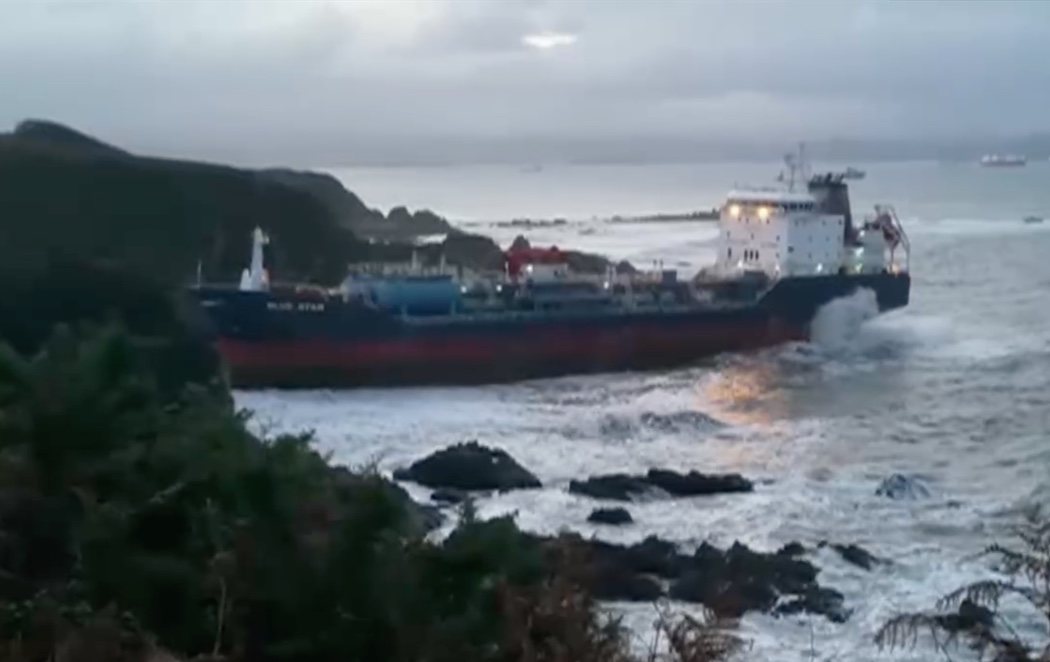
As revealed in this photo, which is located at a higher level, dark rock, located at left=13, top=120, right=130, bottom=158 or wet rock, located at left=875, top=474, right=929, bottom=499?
dark rock, located at left=13, top=120, right=130, bottom=158

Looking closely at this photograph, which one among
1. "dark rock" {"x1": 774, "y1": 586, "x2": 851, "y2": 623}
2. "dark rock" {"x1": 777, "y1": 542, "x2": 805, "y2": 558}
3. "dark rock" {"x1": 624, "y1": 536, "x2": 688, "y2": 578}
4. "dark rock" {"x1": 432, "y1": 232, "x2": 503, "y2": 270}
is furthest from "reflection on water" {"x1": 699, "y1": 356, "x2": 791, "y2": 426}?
"dark rock" {"x1": 432, "y1": 232, "x2": 503, "y2": 270}

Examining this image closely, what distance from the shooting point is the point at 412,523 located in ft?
22.6

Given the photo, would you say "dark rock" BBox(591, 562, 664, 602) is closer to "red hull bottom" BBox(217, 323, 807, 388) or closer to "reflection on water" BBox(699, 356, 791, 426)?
"reflection on water" BBox(699, 356, 791, 426)

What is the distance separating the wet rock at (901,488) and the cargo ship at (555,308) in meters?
11.7

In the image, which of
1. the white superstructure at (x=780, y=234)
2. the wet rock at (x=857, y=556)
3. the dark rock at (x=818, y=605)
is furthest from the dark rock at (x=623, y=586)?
the white superstructure at (x=780, y=234)

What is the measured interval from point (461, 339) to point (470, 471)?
32.6ft

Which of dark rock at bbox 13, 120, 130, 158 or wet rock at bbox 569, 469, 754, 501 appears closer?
wet rock at bbox 569, 469, 754, 501

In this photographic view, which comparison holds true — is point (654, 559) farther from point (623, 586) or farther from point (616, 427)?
point (616, 427)

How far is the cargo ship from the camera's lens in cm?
2703

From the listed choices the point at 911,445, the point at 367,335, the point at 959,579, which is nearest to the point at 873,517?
the point at 959,579

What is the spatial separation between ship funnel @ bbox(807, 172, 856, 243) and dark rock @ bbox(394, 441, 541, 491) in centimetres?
2077

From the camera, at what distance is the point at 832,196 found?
38.3 m

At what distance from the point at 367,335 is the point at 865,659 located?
56.1 ft

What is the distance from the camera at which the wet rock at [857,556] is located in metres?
14.7
